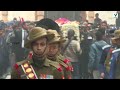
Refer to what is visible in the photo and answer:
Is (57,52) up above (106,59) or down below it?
above

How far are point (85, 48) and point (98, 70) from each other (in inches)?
47.3

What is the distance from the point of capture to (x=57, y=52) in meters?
4.67

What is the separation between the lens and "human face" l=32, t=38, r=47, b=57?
4039 millimetres

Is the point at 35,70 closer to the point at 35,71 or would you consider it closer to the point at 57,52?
the point at 35,71

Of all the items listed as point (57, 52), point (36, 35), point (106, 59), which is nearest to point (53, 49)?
point (57, 52)

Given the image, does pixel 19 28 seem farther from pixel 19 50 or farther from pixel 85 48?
pixel 85 48

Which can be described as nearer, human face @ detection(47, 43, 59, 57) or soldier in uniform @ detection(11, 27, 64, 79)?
soldier in uniform @ detection(11, 27, 64, 79)

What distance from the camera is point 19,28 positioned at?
30.0ft

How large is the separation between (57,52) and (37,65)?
0.63m

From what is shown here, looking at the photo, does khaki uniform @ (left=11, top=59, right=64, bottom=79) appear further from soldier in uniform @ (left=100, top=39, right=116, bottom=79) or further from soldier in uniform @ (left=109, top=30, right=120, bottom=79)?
soldier in uniform @ (left=100, top=39, right=116, bottom=79)

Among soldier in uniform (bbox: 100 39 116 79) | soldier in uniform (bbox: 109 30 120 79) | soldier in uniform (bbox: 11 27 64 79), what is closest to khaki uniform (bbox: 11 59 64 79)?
soldier in uniform (bbox: 11 27 64 79)
